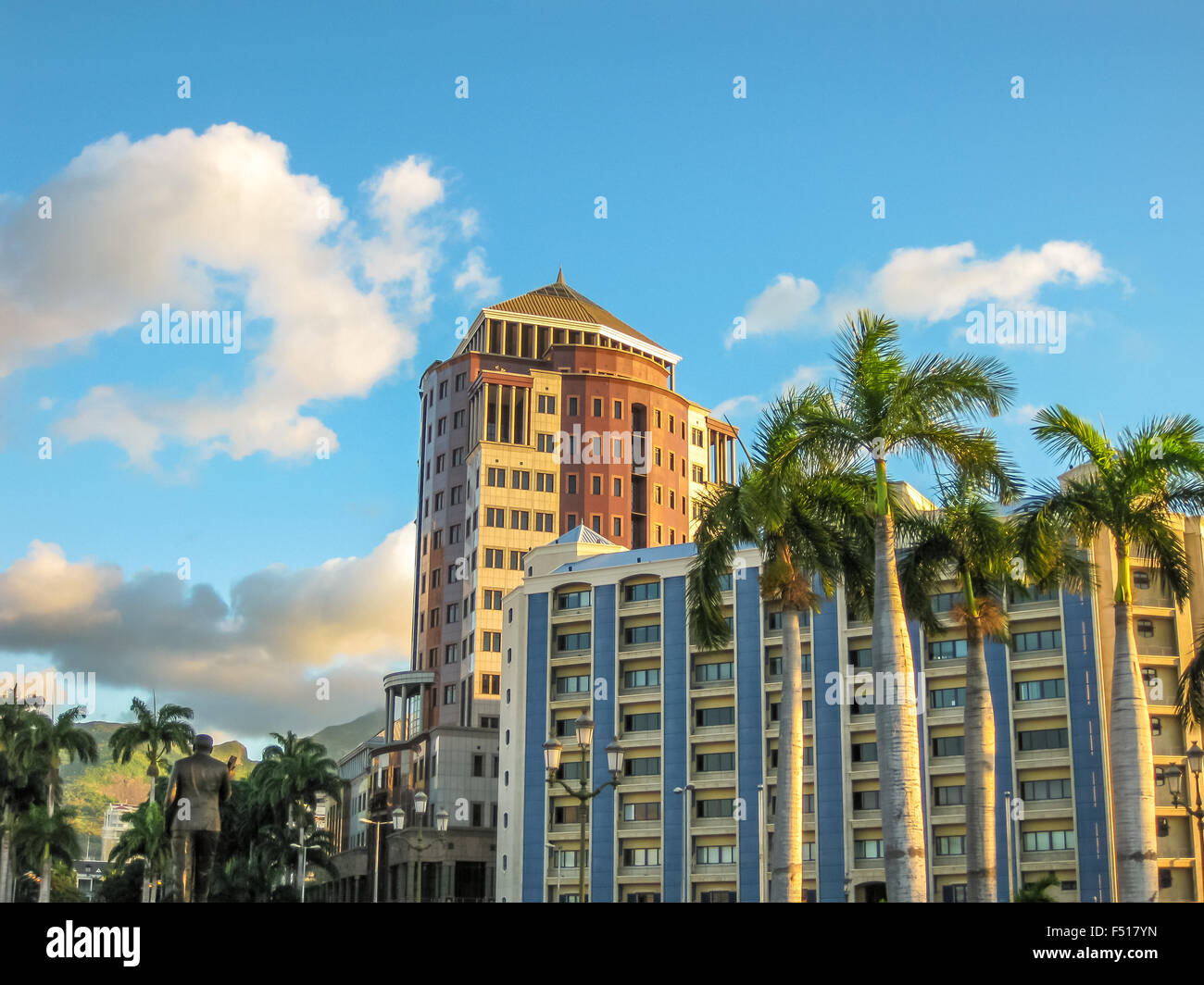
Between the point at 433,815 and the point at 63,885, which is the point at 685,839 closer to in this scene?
the point at 433,815

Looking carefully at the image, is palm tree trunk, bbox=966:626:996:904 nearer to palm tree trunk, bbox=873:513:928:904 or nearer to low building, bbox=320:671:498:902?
palm tree trunk, bbox=873:513:928:904

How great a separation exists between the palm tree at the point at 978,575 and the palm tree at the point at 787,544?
169 centimetres

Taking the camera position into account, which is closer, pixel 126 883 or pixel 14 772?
pixel 14 772

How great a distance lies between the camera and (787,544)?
111 feet

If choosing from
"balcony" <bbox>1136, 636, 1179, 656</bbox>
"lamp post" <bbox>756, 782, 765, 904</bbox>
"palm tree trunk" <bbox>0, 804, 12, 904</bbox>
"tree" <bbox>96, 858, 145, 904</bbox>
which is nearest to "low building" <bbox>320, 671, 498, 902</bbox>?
"tree" <bbox>96, 858, 145, 904</bbox>

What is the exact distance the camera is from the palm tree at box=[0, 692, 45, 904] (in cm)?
10112

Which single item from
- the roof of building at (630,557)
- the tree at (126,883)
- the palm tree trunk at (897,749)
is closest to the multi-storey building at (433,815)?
the roof of building at (630,557)

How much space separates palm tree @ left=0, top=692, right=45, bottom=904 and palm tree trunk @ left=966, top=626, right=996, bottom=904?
282 ft

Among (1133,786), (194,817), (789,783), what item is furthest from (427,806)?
(194,817)

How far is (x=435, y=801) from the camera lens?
106 m

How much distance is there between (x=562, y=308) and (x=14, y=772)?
67679 millimetres
